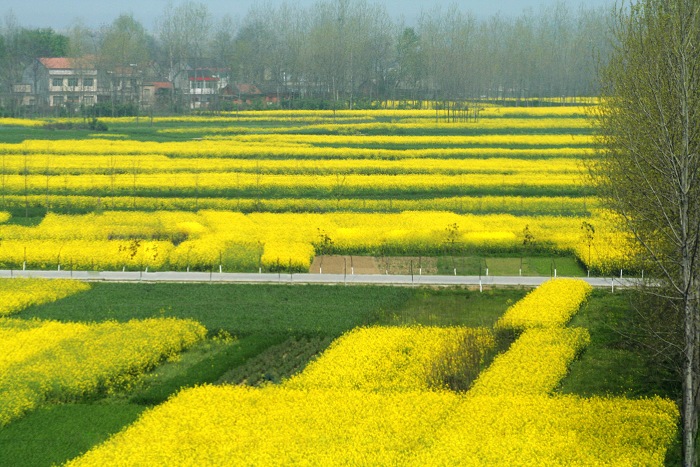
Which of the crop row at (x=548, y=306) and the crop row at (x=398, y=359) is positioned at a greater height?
the crop row at (x=548, y=306)

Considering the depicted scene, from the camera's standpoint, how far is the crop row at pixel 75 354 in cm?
2561

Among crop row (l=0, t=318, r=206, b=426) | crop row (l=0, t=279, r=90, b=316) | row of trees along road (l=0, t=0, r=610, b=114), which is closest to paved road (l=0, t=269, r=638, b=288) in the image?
crop row (l=0, t=279, r=90, b=316)

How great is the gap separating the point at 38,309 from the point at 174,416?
1333 cm

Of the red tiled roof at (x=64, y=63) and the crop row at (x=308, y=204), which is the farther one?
the red tiled roof at (x=64, y=63)

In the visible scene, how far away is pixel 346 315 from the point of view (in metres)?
34.4

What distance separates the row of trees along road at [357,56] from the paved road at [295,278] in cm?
7040

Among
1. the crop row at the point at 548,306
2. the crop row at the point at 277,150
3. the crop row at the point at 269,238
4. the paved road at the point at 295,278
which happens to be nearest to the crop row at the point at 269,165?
the crop row at the point at 277,150

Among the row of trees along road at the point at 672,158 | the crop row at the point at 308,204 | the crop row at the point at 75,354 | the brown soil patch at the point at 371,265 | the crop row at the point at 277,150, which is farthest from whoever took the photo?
the crop row at the point at 277,150

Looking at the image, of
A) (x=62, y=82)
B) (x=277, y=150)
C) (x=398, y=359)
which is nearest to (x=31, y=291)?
(x=398, y=359)

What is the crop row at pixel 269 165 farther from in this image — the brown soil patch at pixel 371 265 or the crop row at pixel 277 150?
the brown soil patch at pixel 371 265

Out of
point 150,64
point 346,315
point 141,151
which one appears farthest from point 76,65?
point 346,315

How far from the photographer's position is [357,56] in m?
124

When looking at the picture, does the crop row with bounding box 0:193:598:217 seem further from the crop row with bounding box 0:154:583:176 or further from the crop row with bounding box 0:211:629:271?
the crop row with bounding box 0:154:583:176

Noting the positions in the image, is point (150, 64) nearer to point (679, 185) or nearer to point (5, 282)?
point (5, 282)
